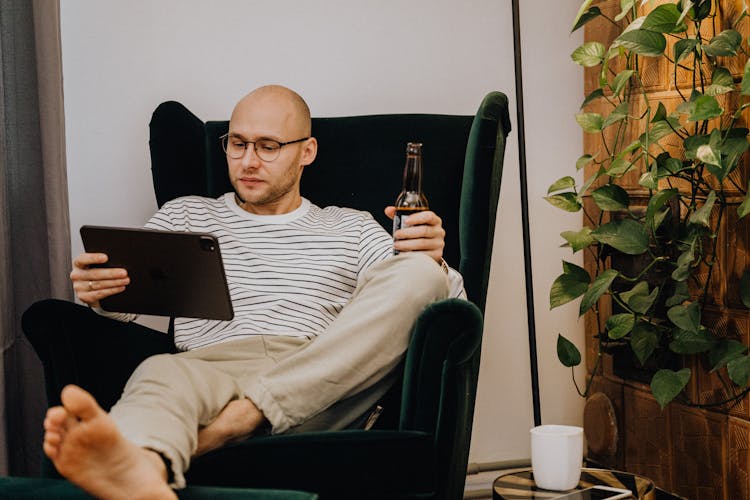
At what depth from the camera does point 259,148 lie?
1930mm

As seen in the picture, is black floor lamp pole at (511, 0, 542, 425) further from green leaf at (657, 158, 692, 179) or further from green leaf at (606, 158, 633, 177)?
green leaf at (657, 158, 692, 179)

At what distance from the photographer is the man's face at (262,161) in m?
1.92

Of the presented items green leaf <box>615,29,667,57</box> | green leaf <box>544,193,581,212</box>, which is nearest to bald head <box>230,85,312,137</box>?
green leaf <box>544,193,581,212</box>

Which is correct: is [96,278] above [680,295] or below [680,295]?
above

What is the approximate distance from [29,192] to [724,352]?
5.27 ft

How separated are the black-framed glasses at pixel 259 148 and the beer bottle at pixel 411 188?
390 mm

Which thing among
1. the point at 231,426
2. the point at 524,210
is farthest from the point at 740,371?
the point at 231,426

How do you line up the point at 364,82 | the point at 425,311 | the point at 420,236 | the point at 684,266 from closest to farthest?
the point at 425,311
the point at 420,236
the point at 684,266
the point at 364,82

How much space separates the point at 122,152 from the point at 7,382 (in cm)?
73

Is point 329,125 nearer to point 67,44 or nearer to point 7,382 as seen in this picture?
point 67,44

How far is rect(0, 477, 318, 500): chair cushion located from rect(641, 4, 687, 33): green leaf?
4.42ft

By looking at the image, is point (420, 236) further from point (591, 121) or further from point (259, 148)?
point (591, 121)

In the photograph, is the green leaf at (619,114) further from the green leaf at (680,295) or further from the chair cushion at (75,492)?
the chair cushion at (75,492)

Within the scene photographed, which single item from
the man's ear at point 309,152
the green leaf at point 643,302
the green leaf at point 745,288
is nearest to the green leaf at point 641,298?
the green leaf at point 643,302
